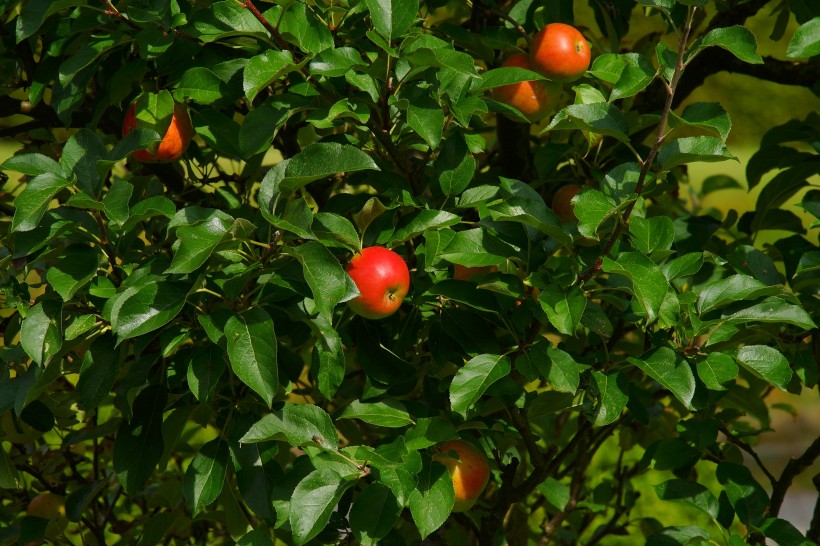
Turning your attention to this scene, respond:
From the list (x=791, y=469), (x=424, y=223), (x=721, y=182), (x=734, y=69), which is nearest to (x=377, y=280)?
(x=424, y=223)

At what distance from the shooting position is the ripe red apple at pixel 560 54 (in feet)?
5.09

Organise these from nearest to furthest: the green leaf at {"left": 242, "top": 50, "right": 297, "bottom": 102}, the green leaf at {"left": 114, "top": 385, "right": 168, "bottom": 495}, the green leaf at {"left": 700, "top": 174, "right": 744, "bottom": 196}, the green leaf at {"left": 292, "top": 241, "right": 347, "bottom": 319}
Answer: the green leaf at {"left": 292, "top": 241, "right": 347, "bottom": 319} < the green leaf at {"left": 242, "top": 50, "right": 297, "bottom": 102} < the green leaf at {"left": 114, "top": 385, "right": 168, "bottom": 495} < the green leaf at {"left": 700, "top": 174, "right": 744, "bottom": 196}

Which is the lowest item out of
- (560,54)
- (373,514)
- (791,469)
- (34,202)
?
(791,469)

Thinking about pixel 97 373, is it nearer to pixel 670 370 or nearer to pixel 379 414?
pixel 379 414

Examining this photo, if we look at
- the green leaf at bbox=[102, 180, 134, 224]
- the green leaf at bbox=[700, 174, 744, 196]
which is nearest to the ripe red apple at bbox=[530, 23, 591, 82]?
the green leaf at bbox=[102, 180, 134, 224]

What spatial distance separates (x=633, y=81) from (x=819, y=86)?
86 cm

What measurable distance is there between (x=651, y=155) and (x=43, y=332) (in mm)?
864

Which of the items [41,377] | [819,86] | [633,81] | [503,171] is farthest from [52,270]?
[819,86]

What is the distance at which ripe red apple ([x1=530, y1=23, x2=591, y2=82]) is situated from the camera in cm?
155

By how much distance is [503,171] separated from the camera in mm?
2021

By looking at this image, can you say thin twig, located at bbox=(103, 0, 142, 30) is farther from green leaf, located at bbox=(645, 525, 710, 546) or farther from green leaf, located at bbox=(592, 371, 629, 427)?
green leaf, located at bbox=(645, 525, 710, 546)

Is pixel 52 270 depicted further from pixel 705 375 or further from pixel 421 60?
pixel 705 375

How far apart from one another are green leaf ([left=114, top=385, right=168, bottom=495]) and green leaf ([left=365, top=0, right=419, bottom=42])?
0.68 m

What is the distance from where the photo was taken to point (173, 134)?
1539 millimetres
